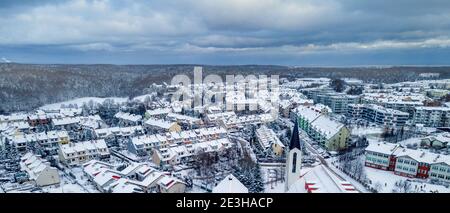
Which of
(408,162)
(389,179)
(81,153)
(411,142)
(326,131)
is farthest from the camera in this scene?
(326,131)

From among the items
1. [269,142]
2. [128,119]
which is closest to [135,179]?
[269,142]

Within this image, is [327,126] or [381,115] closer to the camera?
[327,126]

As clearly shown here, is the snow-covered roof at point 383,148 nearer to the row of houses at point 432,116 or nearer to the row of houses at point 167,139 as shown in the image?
the row of houses at point 167,139

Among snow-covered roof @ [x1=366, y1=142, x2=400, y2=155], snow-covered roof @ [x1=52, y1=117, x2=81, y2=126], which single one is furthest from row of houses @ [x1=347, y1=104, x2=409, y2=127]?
snow-covered roof @ [x1=52, y1=117, x2=81, y2=126]

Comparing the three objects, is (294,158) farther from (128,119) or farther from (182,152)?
(128,119)

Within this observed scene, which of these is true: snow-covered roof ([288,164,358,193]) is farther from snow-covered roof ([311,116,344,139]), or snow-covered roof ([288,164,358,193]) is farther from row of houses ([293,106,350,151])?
snow-covered roof ([311,116,344,139])

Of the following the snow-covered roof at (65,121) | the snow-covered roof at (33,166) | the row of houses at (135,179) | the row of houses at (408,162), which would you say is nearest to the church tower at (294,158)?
the row of houses at (135,179)
